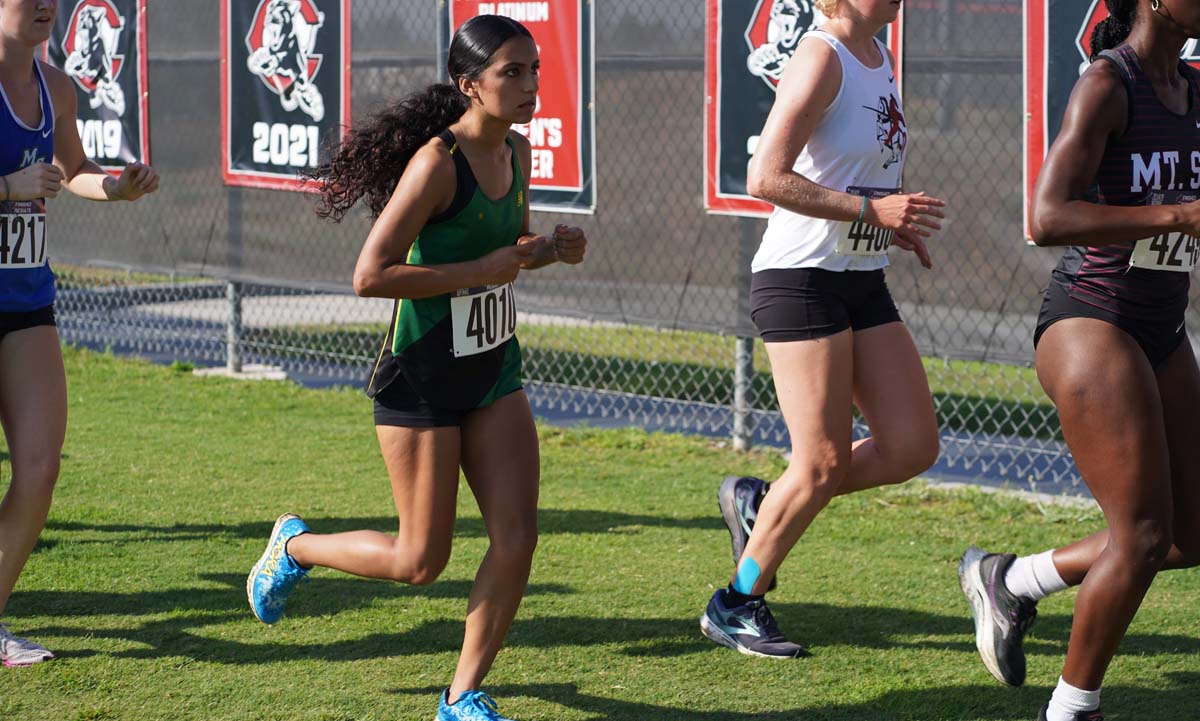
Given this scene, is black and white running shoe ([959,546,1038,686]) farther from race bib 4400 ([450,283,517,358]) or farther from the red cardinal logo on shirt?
race bib 4400 ([450,283,517,358])

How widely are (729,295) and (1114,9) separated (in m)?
3.87

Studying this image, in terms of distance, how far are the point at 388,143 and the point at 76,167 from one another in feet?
4.79

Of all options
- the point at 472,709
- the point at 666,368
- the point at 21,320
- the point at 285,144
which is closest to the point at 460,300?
the point at 472,709

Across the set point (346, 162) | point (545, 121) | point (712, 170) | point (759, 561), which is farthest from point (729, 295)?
point (346, 162)

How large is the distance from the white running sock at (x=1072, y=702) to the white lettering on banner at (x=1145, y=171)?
3.86ft

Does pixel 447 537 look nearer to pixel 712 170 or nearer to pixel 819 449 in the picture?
pixel 819 449

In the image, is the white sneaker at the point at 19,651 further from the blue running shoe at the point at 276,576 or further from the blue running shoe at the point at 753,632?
the blue running shoe at the point at 753,632

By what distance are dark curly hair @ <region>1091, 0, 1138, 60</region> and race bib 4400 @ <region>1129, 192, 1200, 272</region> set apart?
0.39m

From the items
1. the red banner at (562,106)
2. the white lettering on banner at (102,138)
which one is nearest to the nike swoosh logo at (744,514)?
the red banner at (562,106)

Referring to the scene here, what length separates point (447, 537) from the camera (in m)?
4.08

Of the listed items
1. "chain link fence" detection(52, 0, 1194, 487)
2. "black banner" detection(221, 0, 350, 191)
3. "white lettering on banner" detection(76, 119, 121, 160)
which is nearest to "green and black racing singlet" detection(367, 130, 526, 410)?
"chain link fence" detection(52, 0, 1194, 487)

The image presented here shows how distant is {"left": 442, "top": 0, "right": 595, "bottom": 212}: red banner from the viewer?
25.9 ft

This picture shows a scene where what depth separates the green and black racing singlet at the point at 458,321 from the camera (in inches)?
154

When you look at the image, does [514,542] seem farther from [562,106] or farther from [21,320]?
[562,106]
